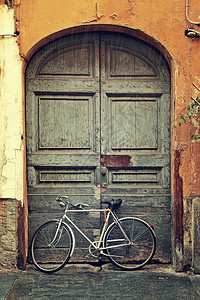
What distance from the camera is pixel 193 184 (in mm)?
4941

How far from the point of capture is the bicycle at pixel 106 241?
489 cm

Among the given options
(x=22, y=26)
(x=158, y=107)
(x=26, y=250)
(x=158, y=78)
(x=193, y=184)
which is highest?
(x=22, y=26)

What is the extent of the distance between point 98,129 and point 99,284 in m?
2.11

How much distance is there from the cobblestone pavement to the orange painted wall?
3.88ft

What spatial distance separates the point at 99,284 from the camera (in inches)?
175

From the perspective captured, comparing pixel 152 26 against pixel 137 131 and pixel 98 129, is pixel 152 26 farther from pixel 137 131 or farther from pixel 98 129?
pixel 98 129

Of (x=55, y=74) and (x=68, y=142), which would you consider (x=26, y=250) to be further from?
(x=55, y=74)

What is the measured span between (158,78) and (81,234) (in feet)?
8.25

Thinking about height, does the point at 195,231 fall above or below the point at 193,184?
below

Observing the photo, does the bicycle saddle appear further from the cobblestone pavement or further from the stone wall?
the stone wall

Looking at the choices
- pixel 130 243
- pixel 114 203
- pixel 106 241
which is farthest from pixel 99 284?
pixel 114 203

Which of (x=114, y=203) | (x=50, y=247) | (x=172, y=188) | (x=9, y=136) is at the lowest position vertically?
(x=50, y=247)

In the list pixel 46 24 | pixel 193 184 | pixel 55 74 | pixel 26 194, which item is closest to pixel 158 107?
pixel 193 184

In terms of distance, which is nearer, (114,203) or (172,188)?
(114,203)
